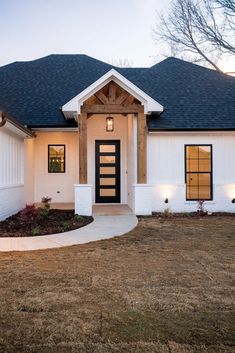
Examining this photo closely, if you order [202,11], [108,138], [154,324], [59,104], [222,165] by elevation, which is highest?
[202,11]

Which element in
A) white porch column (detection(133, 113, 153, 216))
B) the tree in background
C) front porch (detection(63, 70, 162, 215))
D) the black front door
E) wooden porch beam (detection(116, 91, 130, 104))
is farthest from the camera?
the tree in background

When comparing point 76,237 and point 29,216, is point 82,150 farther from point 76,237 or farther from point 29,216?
point 76,237

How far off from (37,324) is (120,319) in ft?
2.77

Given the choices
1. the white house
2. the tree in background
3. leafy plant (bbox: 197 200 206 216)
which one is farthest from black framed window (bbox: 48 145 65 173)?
the tree in background

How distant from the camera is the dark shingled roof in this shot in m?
12.5

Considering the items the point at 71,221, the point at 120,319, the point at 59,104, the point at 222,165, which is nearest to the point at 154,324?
the point at 120,319

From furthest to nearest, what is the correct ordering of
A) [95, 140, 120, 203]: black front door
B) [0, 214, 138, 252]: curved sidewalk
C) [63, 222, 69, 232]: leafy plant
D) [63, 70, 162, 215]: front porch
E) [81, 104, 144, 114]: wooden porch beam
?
[95, 140, 120, 203]: black front door
[81, 104, 144, 114]: wooden porch beam
[63, 70, 162, 215]: front porch
[63, 222, 69, 232]: leafy plant
[0, 214, 138, 252]: curved sidewalk

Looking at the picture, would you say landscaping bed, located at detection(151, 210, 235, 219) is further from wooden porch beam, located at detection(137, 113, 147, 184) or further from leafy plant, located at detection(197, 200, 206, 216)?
wooden porch beam, located at detection(137, 113, 147, 184)

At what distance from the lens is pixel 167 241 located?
7.43 m

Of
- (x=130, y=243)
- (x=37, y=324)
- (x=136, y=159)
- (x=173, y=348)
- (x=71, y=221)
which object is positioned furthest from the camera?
(x=136, y=159)

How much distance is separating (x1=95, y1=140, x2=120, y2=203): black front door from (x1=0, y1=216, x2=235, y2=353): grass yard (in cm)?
676

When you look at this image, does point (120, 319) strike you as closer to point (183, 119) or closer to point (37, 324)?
point (37, 324)

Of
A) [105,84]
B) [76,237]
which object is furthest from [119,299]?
[105,84]

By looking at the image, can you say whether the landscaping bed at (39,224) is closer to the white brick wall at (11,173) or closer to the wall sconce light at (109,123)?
the white brick wall at (11,173)
